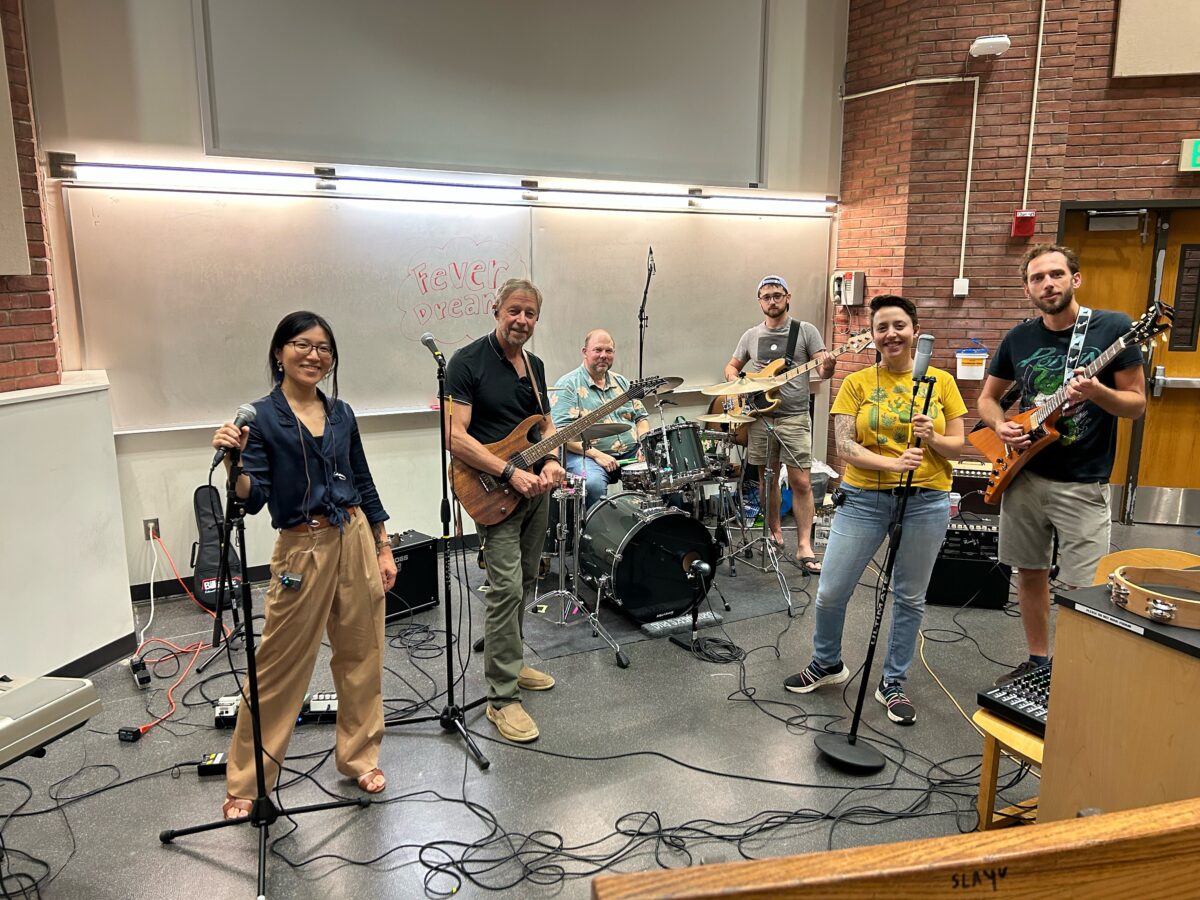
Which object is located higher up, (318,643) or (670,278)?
(670,278)

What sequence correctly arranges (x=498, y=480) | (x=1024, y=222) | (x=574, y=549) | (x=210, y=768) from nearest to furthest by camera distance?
(x=210, y=768) < (x=498, y=480) < (x=574, y=549) < (x=1024, y=222)

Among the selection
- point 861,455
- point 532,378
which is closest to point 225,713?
point 532,378

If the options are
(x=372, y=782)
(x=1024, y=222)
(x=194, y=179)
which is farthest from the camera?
(x=1024, y=222)

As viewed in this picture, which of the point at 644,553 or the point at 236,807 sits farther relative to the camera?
the point at 644,553

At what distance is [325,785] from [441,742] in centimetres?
48

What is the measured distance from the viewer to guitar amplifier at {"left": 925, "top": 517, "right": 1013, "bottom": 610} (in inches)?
178

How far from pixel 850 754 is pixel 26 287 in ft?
14.0

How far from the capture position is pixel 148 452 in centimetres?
464

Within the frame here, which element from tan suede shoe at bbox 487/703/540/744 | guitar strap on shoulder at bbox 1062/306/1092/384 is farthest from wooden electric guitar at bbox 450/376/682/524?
guitar strap on shoulder at bbox 1062/306/1092/384

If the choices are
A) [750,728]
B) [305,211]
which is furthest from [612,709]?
[305,211]

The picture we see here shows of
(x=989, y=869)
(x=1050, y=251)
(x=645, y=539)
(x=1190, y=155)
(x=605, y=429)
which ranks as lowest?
(x=645, y=539)

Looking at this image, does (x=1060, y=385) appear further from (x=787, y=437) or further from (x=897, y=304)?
(x=787, y=437)

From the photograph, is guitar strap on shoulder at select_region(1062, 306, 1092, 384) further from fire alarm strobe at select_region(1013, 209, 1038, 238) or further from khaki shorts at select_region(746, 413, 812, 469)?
fire alarm strobe at select_region(1013, 209, 1038, 238)

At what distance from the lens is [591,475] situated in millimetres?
4688
